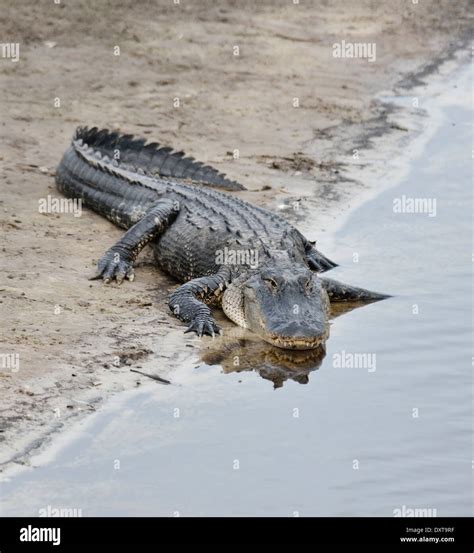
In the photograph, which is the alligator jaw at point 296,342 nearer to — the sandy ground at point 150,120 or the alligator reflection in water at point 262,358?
the alligator reflection in water at point 262,358

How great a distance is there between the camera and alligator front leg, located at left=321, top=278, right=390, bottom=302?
8.86m

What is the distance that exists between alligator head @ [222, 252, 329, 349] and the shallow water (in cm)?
21

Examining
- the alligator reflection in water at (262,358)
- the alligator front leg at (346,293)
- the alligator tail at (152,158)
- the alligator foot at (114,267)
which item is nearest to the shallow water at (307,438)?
the alligator reflection in water at (262,358)

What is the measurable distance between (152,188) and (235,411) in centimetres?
353

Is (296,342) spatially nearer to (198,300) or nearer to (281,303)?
(281,303)

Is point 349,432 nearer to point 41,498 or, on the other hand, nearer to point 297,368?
point 297,368

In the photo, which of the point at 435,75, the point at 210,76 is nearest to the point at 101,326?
the point at 210,76

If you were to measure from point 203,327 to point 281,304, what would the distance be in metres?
0.54

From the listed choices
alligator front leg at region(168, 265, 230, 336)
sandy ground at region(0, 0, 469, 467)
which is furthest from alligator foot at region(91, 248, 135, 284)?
alligator front leg at region(168, 265, 230, 336)

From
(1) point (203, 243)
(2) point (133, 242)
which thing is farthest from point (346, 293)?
(2) point (133, 242)

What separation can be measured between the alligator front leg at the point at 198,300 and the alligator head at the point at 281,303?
11 cm

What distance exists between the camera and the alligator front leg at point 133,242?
898cm

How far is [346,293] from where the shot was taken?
8.91 meters

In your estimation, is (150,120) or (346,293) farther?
(150,120)
